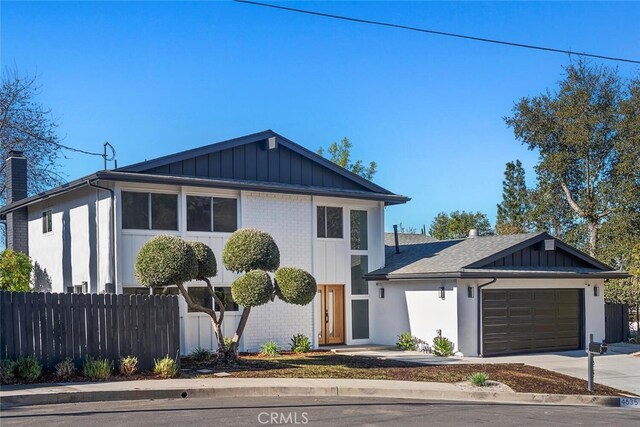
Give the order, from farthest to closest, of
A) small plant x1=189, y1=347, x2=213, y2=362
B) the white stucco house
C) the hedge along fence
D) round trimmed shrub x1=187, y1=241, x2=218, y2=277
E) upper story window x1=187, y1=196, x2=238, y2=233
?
upper story window x1=187, y1=196, x2=238, y2=233 < the white stucco house < small plant x1=189, y1=347, x2=213, y2=362 < round trimmed shrub x1=187, y1=241, x2=218, y2=277 < the hedge along fence

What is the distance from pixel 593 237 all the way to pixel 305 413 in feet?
105

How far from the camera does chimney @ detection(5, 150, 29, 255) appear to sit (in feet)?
77.5

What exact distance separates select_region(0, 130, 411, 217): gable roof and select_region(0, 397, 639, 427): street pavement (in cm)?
854

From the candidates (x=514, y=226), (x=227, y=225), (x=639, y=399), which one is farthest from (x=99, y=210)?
(x=514, y=226)

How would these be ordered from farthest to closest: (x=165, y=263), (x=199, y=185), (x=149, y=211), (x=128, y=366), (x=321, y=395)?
(x=199, y=185), (x=149, y=211), (x=165, y=263), (x=128, y=366), (x=321, y=395)

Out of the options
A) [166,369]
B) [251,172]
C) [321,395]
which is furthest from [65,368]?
[251,172]

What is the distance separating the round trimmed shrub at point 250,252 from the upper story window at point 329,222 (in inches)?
229

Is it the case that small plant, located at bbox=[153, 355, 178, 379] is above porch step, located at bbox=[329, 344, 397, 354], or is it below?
above

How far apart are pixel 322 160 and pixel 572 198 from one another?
2266 cm

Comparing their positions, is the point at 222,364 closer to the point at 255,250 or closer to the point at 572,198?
the point at 255,250

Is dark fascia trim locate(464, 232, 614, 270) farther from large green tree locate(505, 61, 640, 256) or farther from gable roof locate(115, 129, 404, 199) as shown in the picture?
large green tree locate(505, 61, 640, 256)

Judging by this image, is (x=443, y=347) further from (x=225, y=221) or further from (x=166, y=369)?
(x=166, y=369)

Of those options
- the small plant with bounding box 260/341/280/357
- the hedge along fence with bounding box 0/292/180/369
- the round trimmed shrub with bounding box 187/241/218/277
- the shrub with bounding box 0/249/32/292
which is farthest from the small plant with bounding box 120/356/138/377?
the shrub with bounding box 0/249/32/292

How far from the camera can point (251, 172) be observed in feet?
71.1
